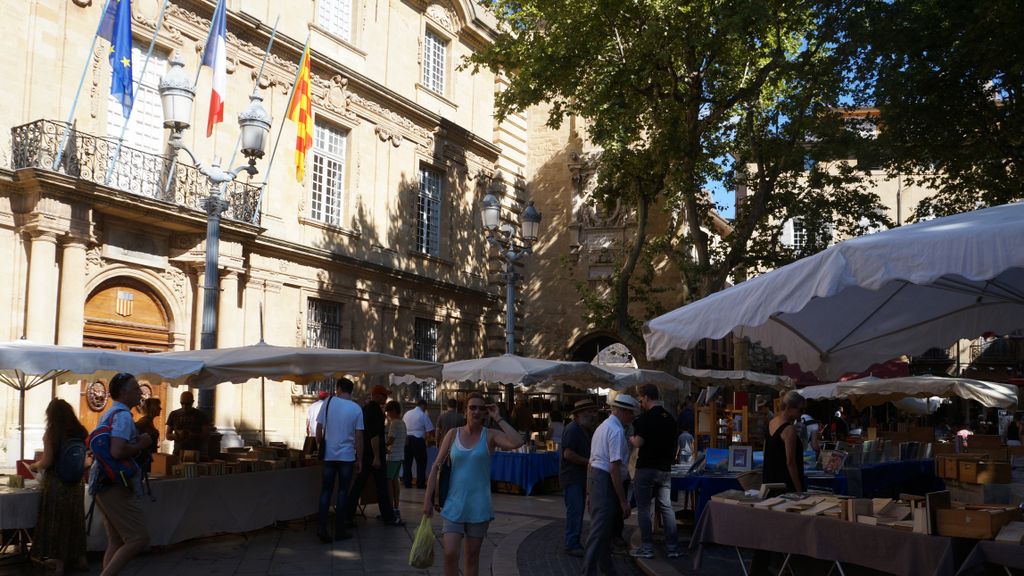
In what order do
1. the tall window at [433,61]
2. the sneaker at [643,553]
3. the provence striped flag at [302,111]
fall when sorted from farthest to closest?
the tall window at [433,61]
the provence striped flag at [302,111]
the sneaker at [643,553]

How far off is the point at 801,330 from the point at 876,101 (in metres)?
9.99

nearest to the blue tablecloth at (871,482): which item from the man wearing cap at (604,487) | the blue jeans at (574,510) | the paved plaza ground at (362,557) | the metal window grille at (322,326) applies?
the paved plaza ground at (362,557)

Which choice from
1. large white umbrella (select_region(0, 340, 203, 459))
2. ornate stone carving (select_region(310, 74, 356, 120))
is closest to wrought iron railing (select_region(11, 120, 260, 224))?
ornate stone carving (select_region(310, 74, 356, 120))

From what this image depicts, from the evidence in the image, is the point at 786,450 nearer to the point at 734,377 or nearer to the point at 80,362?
the point at 80,362

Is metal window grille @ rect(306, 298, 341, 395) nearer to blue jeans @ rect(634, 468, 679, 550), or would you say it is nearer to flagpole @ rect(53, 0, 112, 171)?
flagpole @ rect(53, 0, 112, 171)

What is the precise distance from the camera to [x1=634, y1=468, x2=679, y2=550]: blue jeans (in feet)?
33.6

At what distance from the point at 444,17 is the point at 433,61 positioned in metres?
1.38

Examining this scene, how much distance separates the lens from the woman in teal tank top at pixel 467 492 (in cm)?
690

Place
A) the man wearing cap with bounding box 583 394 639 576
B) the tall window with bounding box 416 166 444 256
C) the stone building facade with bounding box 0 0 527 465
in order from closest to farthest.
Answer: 1. the man wearing cap with bounding box 583 394 639 576
2. the stone building facade with bounding box 0 0 527 465
3. the tall window with bounding box 416 166 444 256

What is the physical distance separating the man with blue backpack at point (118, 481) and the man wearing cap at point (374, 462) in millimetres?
4583

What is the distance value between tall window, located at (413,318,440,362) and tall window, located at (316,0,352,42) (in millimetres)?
7969

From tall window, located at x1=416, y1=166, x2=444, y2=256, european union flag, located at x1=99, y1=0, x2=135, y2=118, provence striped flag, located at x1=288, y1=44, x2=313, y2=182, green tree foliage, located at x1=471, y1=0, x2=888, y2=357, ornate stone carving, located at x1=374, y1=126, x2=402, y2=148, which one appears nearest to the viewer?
european union flag, located at x1=99, y1=0, x2=135, y2=118

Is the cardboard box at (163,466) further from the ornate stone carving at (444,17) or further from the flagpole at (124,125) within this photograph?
the ornate stone carving at (444,17)

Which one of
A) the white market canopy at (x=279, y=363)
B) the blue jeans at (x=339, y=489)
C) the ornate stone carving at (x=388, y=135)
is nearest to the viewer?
the blue jeans at (x=339, y=489)
